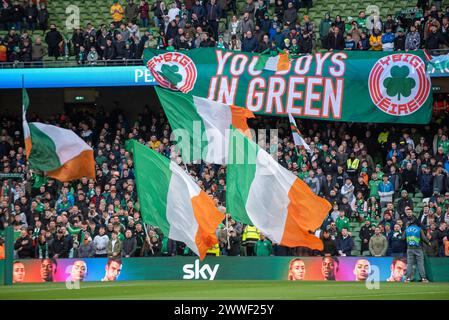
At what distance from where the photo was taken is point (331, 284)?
75.8 ft

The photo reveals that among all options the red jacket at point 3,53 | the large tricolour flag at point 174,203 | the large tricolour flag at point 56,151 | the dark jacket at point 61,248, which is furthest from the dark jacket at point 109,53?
the large tricolour flag at point 174,203

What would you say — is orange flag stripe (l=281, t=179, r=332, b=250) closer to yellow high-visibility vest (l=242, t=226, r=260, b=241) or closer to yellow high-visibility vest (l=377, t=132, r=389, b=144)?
yellow high-visibility vest (l=242, t=226, r=260, b=241)

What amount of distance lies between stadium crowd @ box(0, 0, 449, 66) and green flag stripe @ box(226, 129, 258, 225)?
26.9 ft

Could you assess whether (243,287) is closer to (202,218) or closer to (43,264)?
(202,218)

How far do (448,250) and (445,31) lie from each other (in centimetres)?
752

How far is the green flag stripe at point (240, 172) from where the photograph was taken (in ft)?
72.7

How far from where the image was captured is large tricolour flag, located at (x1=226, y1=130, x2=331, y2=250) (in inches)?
855

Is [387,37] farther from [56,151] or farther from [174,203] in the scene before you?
[174,203]

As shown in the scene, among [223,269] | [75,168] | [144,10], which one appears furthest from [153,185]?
[144,10]

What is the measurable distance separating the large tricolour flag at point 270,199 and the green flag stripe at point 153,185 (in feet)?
4.33

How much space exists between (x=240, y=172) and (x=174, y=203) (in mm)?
1490

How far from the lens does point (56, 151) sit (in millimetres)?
27344
